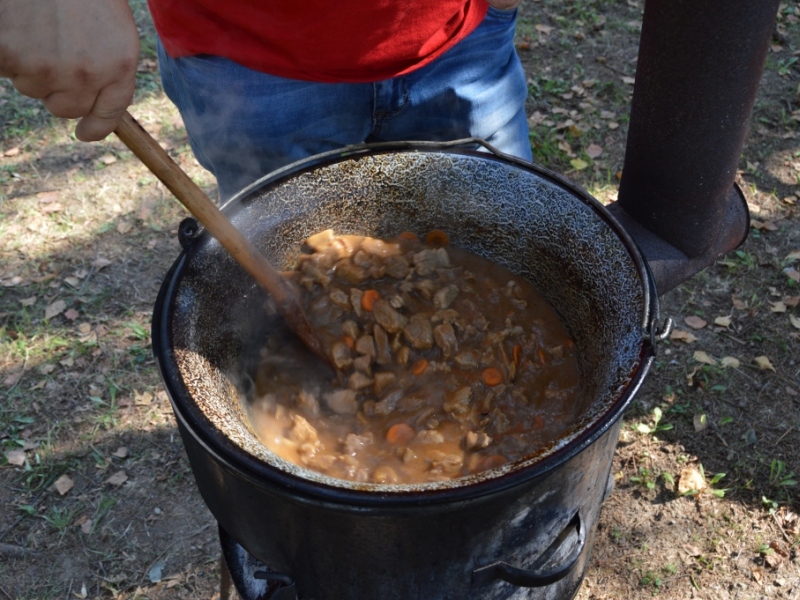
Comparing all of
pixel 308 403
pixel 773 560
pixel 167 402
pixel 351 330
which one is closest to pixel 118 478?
pixel 167 402

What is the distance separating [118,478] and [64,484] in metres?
0.25

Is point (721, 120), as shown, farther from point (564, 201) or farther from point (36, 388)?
point (36, 388)

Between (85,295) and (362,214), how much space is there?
8.27 feet

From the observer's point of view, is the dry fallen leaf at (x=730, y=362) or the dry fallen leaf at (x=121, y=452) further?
the dry fallen leaf at (x=730, y=362)

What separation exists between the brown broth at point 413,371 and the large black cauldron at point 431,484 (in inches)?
3.7

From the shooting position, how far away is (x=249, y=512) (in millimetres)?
1785

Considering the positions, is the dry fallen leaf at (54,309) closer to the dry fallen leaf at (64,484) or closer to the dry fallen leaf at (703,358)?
the dry fallen leaf at (64,484)

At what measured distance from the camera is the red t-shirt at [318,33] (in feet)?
7.66

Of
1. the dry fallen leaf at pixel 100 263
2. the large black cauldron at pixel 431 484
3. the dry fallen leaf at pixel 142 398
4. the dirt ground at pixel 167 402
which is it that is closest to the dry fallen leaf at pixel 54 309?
the dirt ground at pixel 167 402

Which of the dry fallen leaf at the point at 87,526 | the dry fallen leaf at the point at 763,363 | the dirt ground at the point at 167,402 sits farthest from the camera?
the dry fallen leaf at the point at 763,363

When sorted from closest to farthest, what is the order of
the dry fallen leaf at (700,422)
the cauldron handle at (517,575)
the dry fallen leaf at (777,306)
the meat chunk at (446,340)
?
the cauldron handle at (517,575) → the meat chunk at (446,340) → the dry fallen leaf at (700,422) → the dry fallen leaf at (777,306)

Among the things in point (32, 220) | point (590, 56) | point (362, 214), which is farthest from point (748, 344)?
point (32, 220)

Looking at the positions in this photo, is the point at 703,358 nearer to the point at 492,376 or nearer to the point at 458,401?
the point at 492,376

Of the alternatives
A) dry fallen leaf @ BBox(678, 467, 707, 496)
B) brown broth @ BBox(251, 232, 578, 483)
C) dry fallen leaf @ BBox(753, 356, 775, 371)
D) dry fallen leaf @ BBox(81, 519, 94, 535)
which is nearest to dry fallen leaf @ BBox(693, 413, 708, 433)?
dry fallen leaf @ BBox(678, 467, 707, 496)
